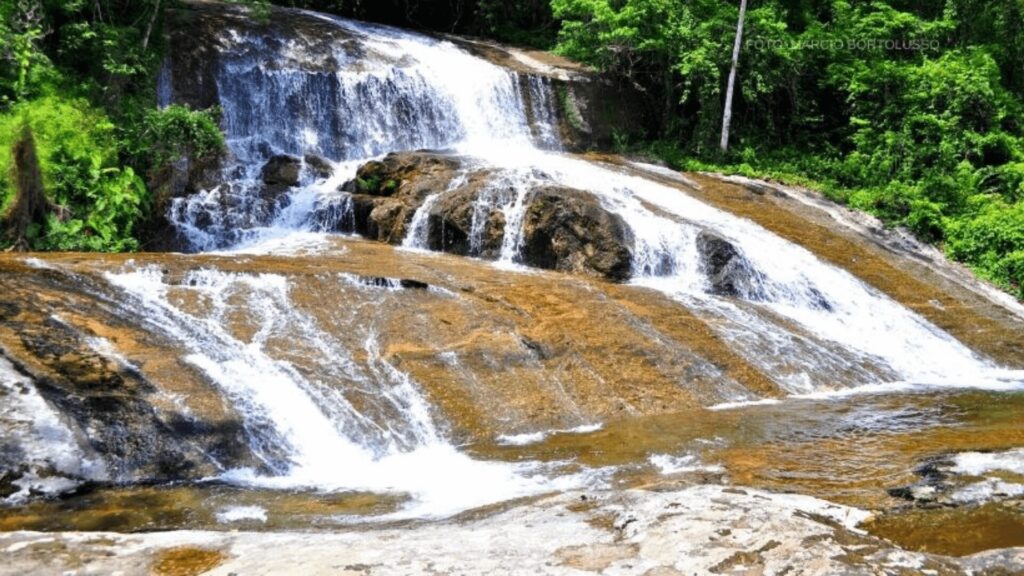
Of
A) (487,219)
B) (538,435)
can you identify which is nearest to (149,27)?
(487,219)

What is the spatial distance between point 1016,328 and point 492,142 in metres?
12.6

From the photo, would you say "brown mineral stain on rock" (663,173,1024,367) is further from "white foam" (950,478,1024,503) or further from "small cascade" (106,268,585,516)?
"small cascade" (106,268,585,516)

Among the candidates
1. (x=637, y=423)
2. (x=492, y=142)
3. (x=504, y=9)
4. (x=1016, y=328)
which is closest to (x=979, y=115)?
(x=1016, y=328)

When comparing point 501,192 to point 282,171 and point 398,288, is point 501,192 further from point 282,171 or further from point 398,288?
point 282,171

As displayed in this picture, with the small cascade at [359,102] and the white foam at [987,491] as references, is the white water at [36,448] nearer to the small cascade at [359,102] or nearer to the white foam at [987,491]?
the white foam at [987,491]

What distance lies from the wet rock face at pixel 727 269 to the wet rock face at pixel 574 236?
1360 millimetres

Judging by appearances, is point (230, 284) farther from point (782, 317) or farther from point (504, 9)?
point (504, 9)

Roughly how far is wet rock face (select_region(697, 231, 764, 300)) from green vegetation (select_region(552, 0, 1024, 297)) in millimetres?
7402

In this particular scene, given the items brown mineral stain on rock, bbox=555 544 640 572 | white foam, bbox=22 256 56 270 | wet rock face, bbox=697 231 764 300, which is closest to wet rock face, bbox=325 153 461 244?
wet rock face, bbox=697 231 764 300

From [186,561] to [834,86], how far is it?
24.8 meters

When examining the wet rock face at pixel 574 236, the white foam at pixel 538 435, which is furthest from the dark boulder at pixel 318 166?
the white foam at pixel 538 435

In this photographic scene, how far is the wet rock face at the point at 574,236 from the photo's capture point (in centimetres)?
1346

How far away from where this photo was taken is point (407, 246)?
47.9ft

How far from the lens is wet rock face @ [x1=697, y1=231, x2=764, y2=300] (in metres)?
13.3
